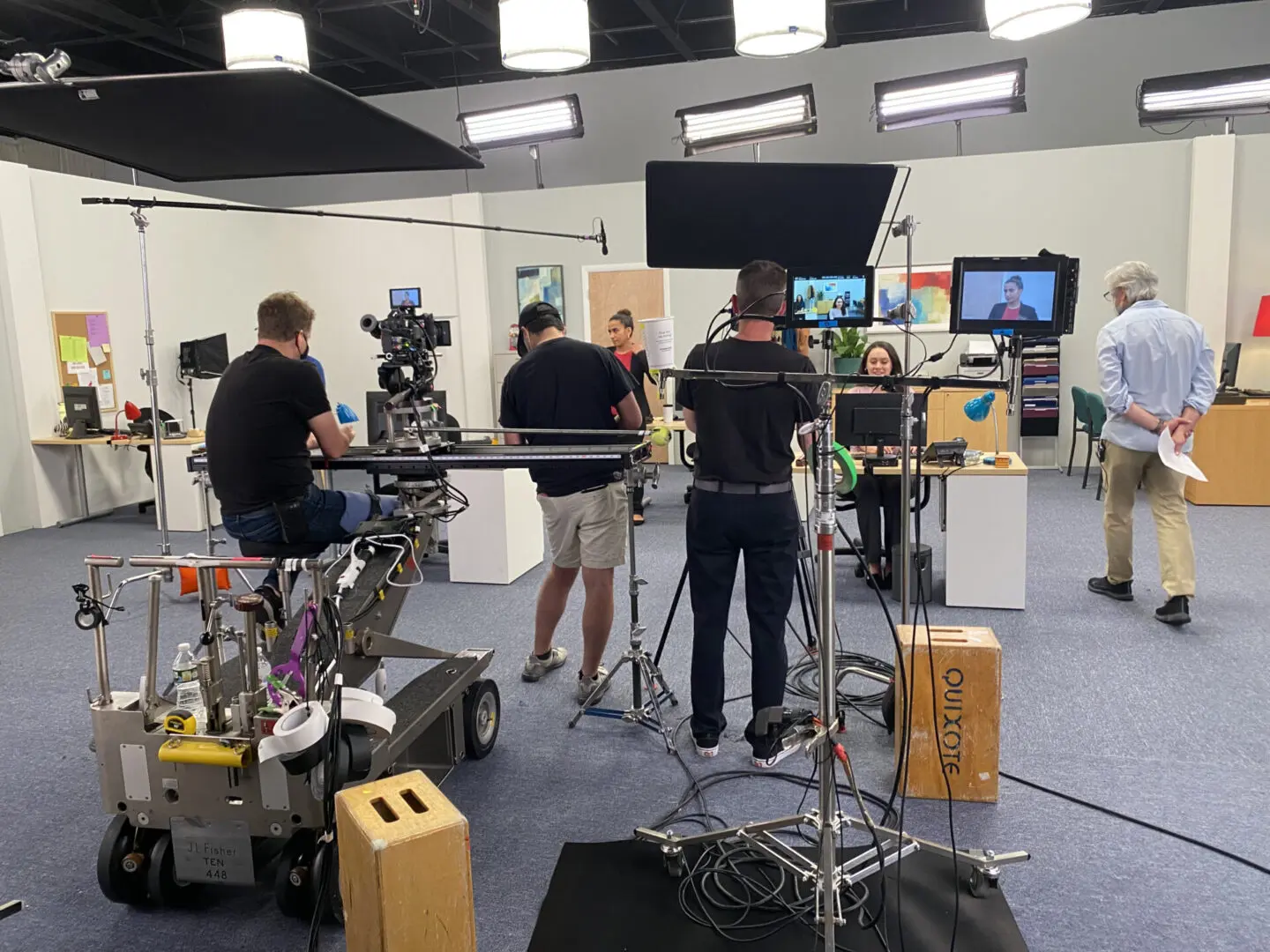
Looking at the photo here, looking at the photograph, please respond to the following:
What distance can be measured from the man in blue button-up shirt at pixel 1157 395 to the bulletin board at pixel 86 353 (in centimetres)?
698

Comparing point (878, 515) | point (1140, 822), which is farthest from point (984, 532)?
point (1140, 822)

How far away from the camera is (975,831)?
246 centimetres

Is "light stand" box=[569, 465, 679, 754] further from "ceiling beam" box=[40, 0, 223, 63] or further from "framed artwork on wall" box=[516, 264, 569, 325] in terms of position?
"ceiling beam" box=[40, 0, 223, 63]

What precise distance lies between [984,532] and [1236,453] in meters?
3.52

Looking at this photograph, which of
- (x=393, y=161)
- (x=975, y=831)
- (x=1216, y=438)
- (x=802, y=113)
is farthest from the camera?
(x=802, y=113)

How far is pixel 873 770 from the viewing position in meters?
2.83

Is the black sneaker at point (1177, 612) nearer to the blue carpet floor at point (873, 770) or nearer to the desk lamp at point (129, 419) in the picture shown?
the blue carpet floor at point (873, 770)

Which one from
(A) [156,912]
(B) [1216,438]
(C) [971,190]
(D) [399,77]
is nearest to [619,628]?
(A) [156,912]

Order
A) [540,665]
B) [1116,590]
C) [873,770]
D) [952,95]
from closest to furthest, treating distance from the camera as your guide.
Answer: [873,770]
[540,665]
[1116,590]
[952,95]

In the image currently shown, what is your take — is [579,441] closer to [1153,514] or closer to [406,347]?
A: [406,347]

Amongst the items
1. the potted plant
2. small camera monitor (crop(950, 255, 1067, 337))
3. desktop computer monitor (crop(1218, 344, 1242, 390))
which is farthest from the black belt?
desktop computer monitor (crop(1218, 344, 1242, 390))

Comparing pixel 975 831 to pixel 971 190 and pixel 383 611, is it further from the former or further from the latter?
pixel 971 190

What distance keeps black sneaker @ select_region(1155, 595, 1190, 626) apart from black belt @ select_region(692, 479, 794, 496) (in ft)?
7.71

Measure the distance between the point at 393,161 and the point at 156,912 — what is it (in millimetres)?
2115
